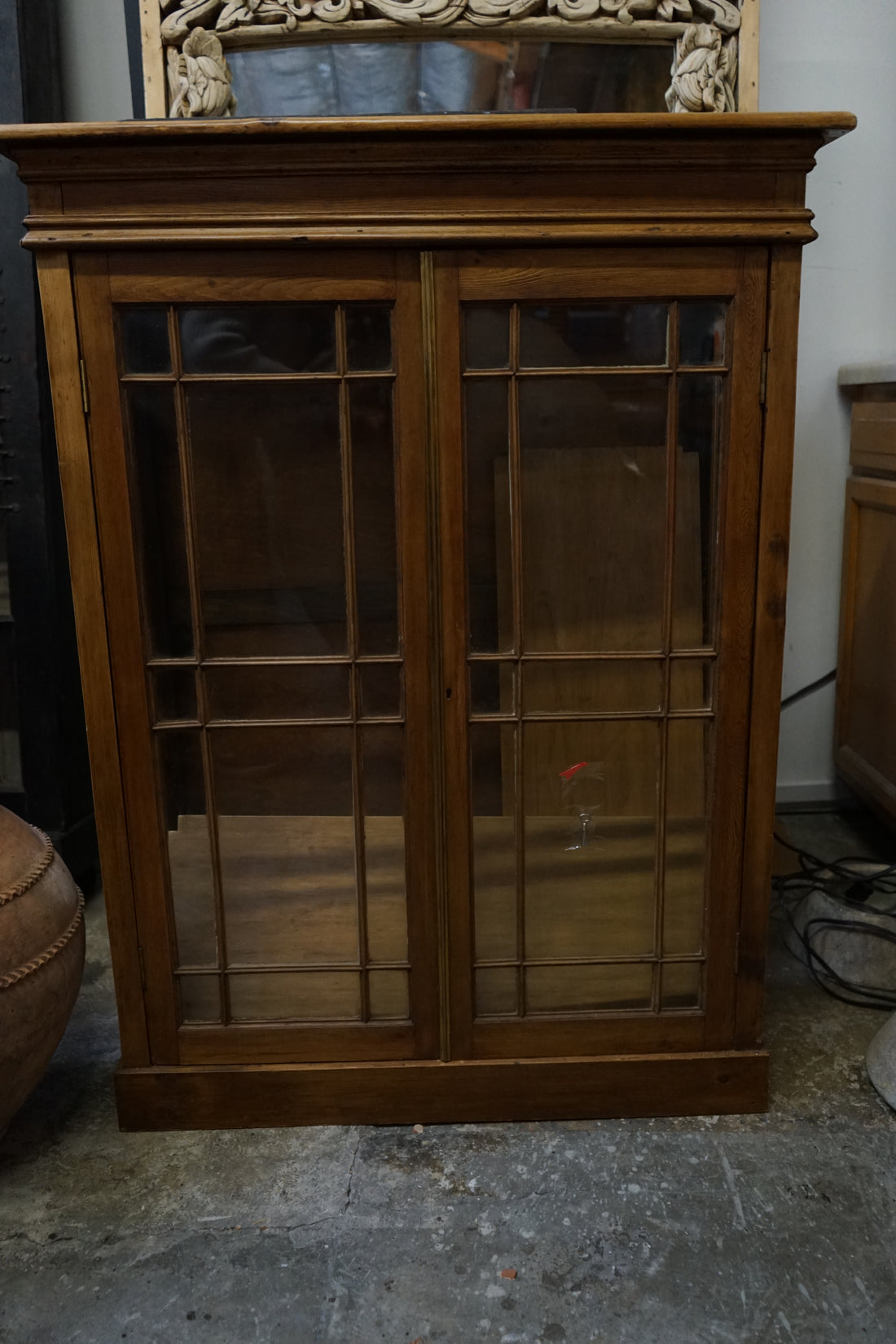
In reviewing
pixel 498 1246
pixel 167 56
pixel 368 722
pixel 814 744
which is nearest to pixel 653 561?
pixel 368 722

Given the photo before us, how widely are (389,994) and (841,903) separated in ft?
3.31

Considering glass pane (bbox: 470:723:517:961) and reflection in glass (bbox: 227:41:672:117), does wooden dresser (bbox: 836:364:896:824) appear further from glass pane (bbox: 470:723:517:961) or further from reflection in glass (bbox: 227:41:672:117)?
glass pane (bbox: 470:723:517:961)

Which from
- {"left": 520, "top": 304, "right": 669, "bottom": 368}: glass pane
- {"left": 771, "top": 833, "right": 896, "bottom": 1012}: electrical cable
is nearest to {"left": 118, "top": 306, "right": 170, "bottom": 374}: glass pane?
{"left": 520, "top": 304, "right": 669, "bottom": 368}: glass pane

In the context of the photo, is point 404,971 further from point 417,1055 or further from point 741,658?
point 741,658

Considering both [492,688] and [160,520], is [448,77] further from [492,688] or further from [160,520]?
[492,688]

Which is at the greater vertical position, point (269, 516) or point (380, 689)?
point (269, 516)

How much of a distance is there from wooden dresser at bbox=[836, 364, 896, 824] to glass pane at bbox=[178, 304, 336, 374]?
4.37 ft

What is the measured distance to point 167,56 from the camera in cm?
165

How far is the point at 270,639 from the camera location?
1535mm

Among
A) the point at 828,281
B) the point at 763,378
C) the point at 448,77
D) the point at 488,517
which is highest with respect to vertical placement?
the point at 448,77

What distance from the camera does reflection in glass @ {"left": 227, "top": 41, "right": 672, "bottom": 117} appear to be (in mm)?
1833

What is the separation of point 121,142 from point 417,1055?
4.70 ft

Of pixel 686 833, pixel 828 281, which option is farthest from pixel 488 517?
pixel 828 281

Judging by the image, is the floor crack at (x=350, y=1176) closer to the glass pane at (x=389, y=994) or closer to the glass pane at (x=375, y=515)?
the glass pane at (x=389, y=994)
